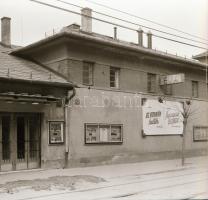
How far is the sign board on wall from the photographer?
23.0 m

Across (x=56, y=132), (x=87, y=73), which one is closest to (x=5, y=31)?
(x=87, y=73)

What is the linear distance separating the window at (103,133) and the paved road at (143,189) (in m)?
3.80

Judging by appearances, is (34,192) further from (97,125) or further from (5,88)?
(97,125)

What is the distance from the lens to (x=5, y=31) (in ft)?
81.4

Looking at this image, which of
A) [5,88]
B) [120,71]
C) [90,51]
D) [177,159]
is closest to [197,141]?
[177,159]

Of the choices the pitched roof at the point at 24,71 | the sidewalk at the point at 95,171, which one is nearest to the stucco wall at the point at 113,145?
the sidewalk at the point at 95,171

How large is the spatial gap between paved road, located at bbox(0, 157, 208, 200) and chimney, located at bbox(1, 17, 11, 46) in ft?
39.2

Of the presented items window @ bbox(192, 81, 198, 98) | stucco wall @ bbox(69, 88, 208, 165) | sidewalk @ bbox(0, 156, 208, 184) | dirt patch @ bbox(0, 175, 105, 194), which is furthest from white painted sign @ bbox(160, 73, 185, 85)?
dirt patch @ bbox(0, 175, 105, 194)

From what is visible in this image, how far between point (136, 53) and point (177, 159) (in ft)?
22.0

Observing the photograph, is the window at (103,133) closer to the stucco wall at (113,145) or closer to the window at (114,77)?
the stucco wall at (113,145)

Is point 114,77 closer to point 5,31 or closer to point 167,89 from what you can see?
point 167,89

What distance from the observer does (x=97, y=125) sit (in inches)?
799

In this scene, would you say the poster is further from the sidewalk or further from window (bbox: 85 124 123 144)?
the sidewalk

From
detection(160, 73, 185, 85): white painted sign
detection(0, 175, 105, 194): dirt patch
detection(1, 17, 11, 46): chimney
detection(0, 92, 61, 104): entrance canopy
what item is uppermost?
detection(1, 17, 11, 46): chimney
